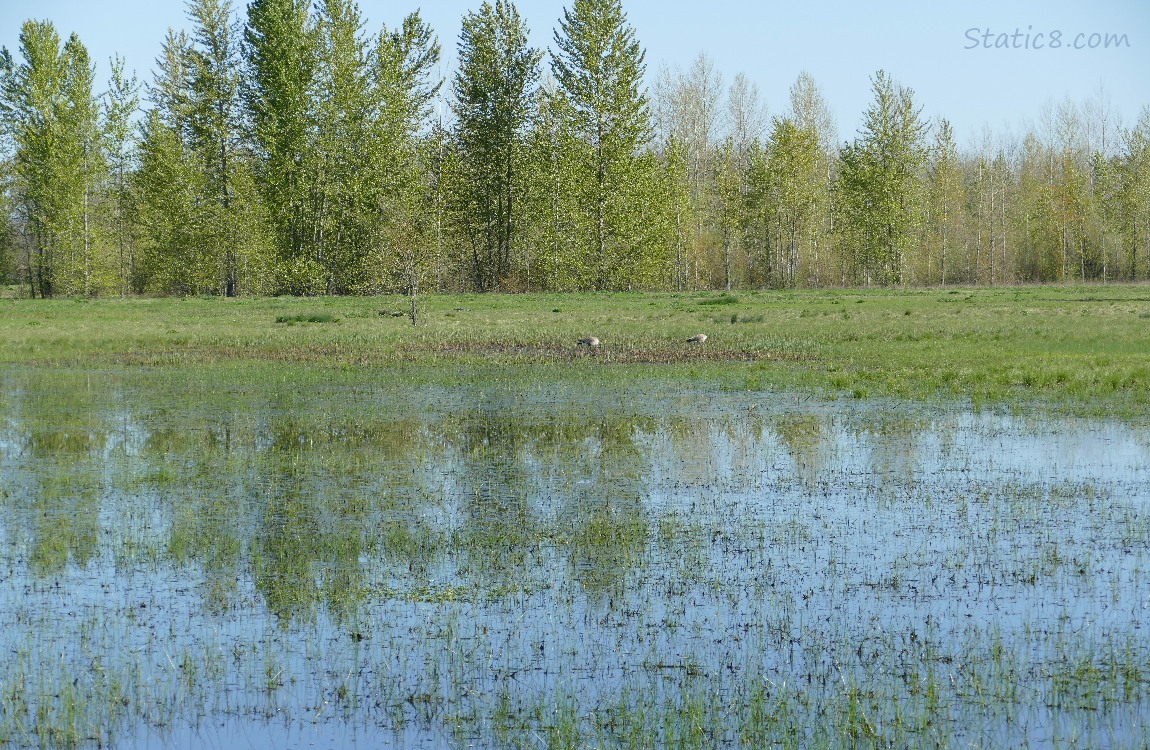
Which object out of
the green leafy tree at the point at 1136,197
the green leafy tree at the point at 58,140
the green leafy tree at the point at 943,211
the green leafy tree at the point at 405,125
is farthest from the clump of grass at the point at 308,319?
the green leafy tree at the point at 1136,197

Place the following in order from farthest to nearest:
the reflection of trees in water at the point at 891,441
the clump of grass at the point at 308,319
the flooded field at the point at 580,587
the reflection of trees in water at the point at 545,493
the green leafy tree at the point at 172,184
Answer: the green leafy tree at the point at 172,184, the clump of grass at the point at 308,319, the reflection of trees in water at the point at 891,441, the reflection of trees in water at the point at 545,493, the flooded field at the point at 580,587

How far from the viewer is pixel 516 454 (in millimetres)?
16031

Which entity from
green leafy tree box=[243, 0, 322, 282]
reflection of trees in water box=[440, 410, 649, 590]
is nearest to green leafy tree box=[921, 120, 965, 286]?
green leafy tree box=[243, 0, 322, 282]

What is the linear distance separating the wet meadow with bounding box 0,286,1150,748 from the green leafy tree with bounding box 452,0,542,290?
36.6 m

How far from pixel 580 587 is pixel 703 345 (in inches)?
859

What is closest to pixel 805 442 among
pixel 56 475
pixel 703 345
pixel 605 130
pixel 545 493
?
pixel 545 493

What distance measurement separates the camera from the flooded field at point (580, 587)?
702 centimetres

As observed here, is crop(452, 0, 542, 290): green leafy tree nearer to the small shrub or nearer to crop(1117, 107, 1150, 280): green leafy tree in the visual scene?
the small shrub

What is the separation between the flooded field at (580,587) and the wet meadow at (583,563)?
0.04m

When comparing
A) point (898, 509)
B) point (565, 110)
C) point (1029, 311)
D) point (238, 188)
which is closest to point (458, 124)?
point (565, 110)

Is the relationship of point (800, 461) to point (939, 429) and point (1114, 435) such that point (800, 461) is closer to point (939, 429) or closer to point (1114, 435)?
point (939, 429)

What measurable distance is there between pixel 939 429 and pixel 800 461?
368cm

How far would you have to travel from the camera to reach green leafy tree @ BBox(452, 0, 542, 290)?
190 feet

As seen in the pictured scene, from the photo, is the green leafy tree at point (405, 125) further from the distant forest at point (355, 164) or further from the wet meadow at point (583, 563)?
the wet meadow at point (583, 563)
